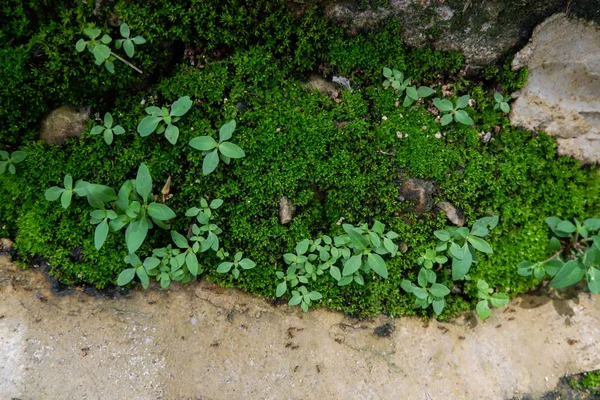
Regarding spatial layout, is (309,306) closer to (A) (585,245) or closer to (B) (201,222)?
(B) (201,222)

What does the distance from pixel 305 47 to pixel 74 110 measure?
1841 mm

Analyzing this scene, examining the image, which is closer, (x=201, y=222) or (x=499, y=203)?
(x=201, y=222)

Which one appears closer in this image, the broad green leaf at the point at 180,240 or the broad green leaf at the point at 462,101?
the broad green leaf at the point at 180,240

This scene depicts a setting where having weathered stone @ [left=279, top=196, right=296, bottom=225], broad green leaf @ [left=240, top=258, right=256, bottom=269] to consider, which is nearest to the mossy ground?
weathered stone @ [left=279, top=196, right=296, bottom=225]

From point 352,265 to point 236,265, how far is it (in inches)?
34.6

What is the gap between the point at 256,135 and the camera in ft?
10.3

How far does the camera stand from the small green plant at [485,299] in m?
3.18

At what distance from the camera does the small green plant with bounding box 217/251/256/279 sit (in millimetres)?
3082

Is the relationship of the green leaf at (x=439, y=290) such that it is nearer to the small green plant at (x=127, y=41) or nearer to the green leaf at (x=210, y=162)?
the green leaf at (x=210, y=162)

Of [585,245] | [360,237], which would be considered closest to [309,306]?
[360,237]

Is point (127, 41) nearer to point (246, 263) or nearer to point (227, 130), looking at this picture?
point (227, 130)

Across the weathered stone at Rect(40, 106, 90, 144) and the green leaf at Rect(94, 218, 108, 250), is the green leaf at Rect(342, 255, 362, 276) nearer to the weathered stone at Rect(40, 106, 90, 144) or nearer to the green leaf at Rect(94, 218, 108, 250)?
the green leaf at Rect(94, 218, 108, 250)

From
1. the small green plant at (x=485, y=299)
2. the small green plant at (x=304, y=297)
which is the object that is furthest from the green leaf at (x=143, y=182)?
the small green plant at (x=485, y=299)

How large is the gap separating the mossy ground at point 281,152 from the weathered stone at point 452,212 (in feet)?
0.17
